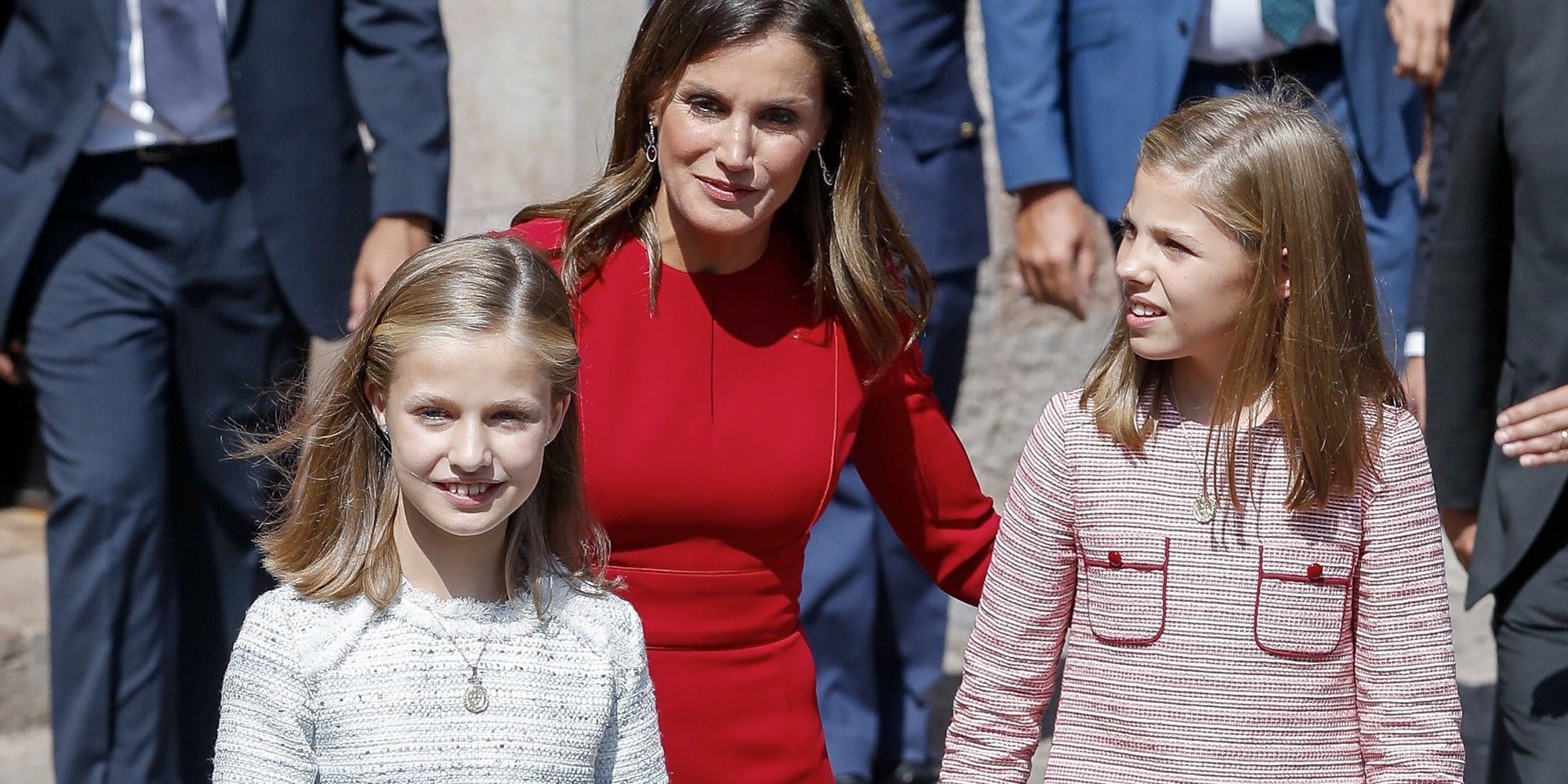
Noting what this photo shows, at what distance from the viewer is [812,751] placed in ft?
9.80

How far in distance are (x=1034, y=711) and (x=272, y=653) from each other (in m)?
0.98

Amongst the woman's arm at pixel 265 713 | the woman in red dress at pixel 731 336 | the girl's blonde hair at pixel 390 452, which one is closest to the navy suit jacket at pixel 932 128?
the woman in red dress at pixel 731 336

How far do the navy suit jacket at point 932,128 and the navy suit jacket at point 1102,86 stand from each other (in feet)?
0.46

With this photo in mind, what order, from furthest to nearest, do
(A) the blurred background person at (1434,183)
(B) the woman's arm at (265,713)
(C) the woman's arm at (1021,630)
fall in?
(A) the blurred background person at (1434,183)
(C) the woman's arm at (1021,630)
(B) the woman's arm at (265,713)

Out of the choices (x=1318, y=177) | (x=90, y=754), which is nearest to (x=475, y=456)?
(x=1318, y=177)

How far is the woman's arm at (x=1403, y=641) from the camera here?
257 cm

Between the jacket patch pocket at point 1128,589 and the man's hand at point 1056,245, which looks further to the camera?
the man's hand at point 1056,245

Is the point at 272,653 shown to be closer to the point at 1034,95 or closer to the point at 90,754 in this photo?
the point at 90,754

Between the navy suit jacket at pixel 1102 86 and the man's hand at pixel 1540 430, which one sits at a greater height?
the navy suit jacket at pixel 1102 86

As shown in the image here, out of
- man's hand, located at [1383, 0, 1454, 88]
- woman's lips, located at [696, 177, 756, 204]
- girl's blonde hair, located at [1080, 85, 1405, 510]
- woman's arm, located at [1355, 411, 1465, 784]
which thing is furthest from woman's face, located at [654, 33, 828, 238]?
man's hand, located at [1383, 0, 1454, 88]

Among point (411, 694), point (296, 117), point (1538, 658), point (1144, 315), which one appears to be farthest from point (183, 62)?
point (1538, 658)

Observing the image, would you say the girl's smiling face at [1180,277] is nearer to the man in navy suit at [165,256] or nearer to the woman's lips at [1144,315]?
the woman's lips at [1144,315]

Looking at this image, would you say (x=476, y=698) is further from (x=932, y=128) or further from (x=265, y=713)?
(x=932, y=128)

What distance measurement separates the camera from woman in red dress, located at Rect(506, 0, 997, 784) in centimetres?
288
